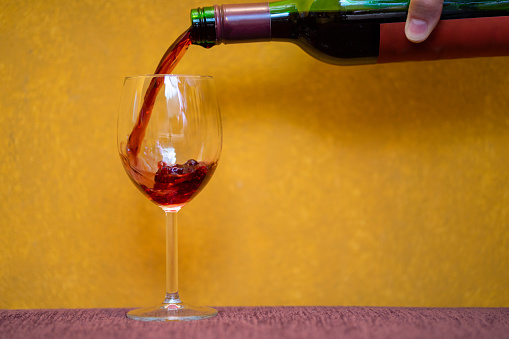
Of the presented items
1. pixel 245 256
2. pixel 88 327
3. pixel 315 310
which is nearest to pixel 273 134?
pixel 245 256

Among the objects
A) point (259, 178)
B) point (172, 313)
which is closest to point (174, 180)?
point (172, 313)

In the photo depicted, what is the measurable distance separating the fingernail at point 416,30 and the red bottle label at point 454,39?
0.04ft

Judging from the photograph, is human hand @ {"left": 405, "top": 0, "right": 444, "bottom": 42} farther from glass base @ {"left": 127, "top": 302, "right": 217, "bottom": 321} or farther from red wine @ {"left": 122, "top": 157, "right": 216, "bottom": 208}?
glass base @ {"left": 127, "top": 302, "right": 217, "bottom": 321}

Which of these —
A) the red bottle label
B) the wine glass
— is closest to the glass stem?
the wine glass

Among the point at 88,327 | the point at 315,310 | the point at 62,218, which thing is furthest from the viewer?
the point at 62,218

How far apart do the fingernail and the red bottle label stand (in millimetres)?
11

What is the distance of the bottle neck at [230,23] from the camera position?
0.69 m

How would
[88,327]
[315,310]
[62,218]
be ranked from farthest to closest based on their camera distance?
[62,218] → [315,310] → [88,327]

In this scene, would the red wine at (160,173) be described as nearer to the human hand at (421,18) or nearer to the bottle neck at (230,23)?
the bottle neck at (230,23)

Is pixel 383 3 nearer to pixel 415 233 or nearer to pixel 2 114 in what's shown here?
pixel 415 233

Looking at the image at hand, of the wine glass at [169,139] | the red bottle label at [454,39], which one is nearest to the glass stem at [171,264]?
the wine glass at [169,139]

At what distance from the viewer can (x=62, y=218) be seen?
893mm

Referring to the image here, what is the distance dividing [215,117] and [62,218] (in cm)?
37

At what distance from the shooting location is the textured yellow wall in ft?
2.93
